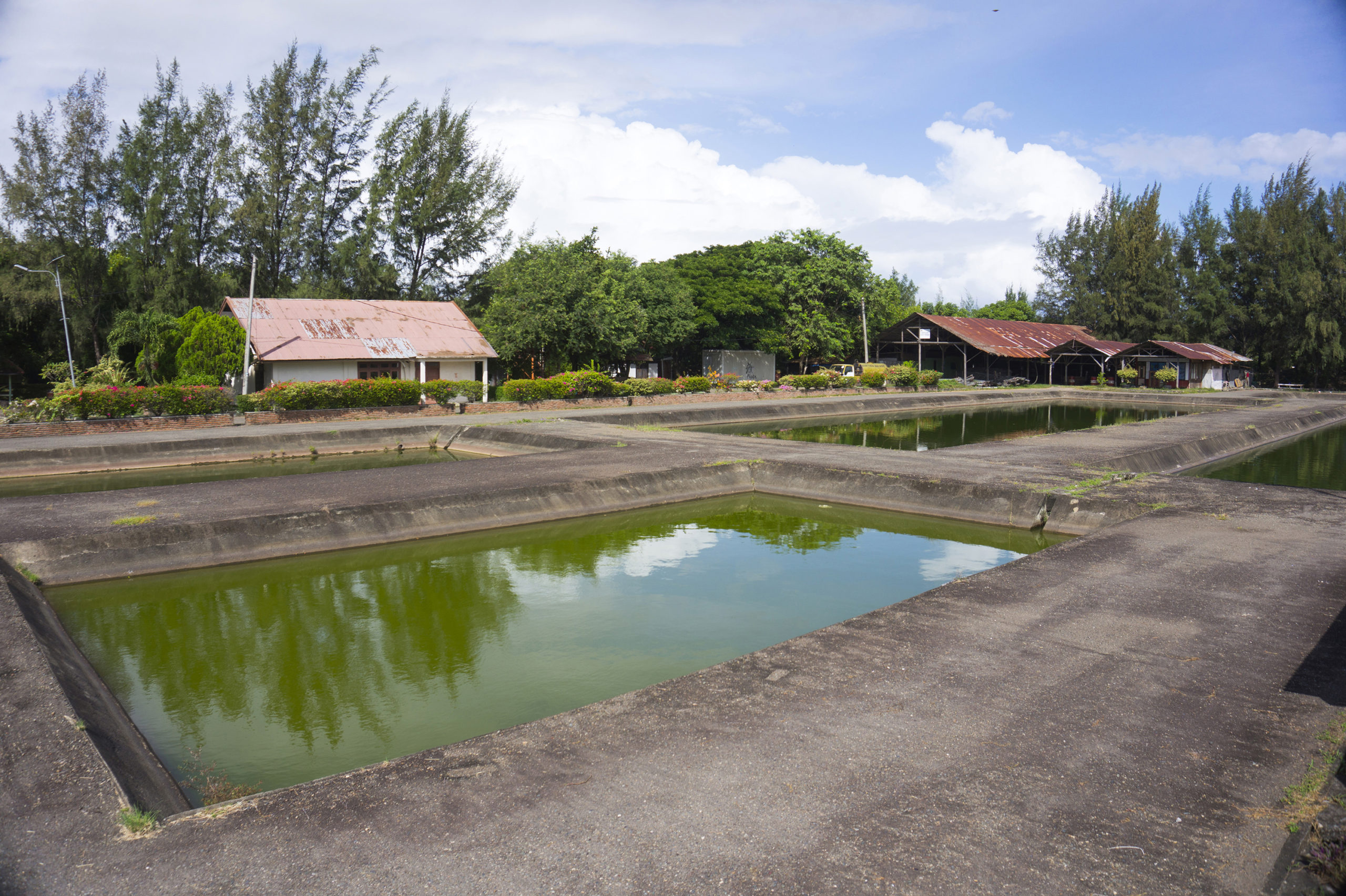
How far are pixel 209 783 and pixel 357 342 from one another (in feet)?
87.6

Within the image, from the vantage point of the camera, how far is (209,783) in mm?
5000

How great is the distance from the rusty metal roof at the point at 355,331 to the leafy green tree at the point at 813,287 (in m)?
19.2

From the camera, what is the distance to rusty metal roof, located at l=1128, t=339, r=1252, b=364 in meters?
49.7

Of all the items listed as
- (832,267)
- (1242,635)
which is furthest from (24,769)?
(832,267)

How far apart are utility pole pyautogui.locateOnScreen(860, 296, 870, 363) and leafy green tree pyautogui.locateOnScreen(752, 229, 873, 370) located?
0.37 meters

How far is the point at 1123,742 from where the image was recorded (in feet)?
14.3

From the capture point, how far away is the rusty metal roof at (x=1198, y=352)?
49688mm

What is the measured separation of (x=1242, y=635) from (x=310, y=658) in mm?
7418

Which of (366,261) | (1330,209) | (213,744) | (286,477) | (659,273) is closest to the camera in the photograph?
(213,744)

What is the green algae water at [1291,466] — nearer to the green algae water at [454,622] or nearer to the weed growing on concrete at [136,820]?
the green algae water at [454,622]

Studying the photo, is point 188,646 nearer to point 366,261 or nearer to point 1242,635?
point 1242,635

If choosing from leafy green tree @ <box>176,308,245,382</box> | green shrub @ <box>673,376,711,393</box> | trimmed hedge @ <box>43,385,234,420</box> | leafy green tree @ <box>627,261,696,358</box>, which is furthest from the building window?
leafy green tree @ <box>627,261,696,358</box>

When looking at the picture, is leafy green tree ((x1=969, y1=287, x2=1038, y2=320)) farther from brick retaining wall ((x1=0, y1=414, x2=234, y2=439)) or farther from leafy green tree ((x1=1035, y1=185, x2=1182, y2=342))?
brick retaining wall ((x1=0, y1=414, x2=234, y2=439))

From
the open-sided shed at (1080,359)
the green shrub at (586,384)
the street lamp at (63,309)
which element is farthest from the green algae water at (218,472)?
the open-sided shed at (1080,359)
